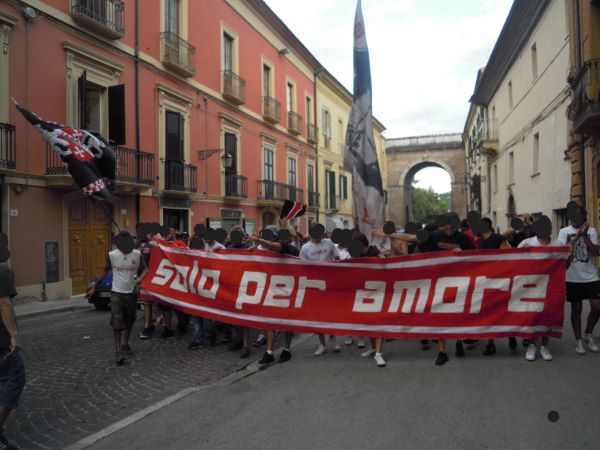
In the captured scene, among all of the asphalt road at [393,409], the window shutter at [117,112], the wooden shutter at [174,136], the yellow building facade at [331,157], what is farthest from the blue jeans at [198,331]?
the yellow building facade at [331,157]

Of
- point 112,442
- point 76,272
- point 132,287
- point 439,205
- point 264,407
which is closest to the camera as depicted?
point 112,442

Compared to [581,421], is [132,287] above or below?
above

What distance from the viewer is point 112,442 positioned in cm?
372

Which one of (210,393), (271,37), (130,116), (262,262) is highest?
(271,37)

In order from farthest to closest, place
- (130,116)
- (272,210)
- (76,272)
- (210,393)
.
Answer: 1. (272,210)
2. (130,116)
3. (76,272)
4. (210,393)

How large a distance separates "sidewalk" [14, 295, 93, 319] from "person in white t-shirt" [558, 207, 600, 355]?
9913mm

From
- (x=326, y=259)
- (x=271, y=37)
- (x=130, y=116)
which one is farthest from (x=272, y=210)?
(x=326, y=259)

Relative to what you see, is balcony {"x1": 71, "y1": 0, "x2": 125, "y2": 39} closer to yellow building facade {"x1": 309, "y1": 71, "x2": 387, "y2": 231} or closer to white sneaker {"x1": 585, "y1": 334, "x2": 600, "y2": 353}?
white sneaker {"x1": 585, "y1": 334, "x2": 600, "y2": 353}

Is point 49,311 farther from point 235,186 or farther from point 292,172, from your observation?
point 292,172

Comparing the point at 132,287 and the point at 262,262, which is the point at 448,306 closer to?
the point at 262,262

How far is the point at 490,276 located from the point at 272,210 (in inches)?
762

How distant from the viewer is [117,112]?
1406cm

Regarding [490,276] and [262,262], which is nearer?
[490,276]

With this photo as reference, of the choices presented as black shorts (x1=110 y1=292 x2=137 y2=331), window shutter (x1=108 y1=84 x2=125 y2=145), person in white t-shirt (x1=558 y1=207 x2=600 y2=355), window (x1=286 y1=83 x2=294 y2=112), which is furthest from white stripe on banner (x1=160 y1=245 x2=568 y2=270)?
window (x1=286 y1=83 x2=294 y2=112)
